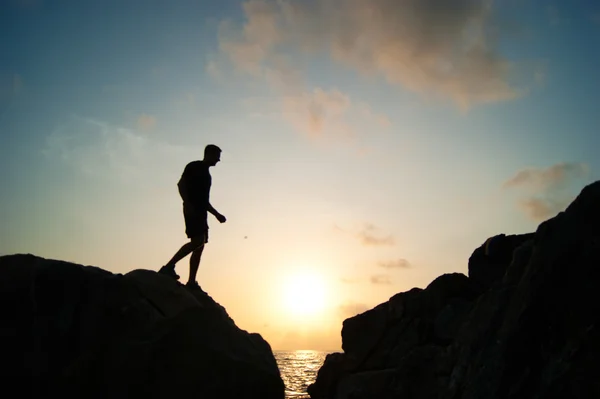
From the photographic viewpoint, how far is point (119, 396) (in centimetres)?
805

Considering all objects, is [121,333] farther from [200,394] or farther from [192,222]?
[192,222]

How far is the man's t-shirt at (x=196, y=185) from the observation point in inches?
423

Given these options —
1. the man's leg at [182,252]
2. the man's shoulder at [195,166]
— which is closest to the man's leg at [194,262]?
the man's leg at [182,252]

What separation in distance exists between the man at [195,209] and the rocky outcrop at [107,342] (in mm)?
1465

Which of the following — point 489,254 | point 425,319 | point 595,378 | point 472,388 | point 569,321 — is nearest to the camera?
point 595,378

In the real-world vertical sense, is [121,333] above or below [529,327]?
above

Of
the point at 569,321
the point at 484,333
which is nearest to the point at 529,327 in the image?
the point at 569,321

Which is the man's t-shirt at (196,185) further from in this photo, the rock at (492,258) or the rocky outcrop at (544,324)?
the rock at (492,258)

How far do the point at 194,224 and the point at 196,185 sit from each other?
92 centimetres

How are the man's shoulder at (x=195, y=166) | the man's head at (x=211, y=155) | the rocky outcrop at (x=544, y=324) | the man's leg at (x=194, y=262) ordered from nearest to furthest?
the rocky outcrop at (x=544, y=324) → the man's leg at (x=194, y=262) → the man's shoulder at (x=195, y=166) → the man's head at (x=211, y=155)

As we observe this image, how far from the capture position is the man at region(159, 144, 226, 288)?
417 inches

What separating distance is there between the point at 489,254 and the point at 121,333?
9682 mm

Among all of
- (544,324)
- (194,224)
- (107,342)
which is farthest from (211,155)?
(544,324)

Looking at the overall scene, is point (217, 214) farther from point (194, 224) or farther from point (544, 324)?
point (544, 324)
